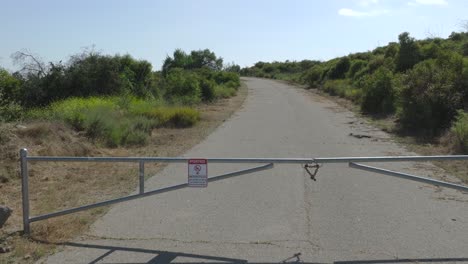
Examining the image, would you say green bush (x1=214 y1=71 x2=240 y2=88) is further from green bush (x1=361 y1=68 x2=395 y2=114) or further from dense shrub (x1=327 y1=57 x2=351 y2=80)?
green bush (x1=361 y1=68 x2=395 y2=114)

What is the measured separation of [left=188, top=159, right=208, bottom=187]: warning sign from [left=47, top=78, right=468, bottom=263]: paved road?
0.67 meters

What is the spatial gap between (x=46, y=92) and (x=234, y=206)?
52.4ft

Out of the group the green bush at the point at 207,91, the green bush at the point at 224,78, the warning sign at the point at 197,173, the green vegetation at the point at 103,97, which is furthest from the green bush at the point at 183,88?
the warning sign at the point at 197,173

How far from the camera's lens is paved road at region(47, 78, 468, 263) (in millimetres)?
5453

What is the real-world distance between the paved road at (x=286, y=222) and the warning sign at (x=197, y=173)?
0.67 meters

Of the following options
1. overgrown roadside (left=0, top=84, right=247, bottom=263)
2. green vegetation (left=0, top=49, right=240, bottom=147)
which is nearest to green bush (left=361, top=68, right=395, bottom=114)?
green vegetation (left=0, top=49, right=240, bottom=147)

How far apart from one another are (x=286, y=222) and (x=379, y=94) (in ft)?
63.3

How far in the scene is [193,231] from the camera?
6.27 metres

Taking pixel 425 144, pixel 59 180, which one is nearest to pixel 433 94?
pixel 425 144

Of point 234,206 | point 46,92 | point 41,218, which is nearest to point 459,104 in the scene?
point 234,206

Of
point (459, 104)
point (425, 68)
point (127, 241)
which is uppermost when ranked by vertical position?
point (425, 68)

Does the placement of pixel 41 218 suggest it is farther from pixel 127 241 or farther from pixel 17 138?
pixel 17 138

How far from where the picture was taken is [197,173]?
19.0ft

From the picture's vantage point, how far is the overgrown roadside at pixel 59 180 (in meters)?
5.92
